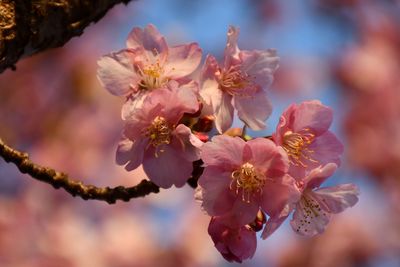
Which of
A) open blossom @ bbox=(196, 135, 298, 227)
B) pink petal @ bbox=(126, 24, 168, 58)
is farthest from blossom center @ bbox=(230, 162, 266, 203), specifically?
pink petal @ bbox=(126, 24, 168, 58)

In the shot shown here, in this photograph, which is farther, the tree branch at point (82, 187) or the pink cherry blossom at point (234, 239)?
the tree branch at point (82, 187)

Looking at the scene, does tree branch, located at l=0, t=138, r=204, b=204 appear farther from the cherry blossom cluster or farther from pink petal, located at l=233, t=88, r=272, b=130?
pink petal, located at l=233, t=88, r=272, b=130

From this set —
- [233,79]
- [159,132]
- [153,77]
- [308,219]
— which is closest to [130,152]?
[159,132]

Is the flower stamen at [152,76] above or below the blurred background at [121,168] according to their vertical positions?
above

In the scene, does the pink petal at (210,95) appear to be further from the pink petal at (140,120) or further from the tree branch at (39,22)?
the tree branch at (39,22)

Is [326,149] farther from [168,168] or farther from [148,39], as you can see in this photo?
[148,39]

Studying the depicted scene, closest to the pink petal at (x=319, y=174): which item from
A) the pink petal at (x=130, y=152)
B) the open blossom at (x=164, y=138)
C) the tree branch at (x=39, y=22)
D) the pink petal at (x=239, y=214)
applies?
the pink petal at (x=239, y=214)

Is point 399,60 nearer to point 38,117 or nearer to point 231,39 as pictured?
point 38,117

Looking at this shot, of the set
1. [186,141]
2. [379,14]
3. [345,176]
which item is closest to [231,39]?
[186,141]
